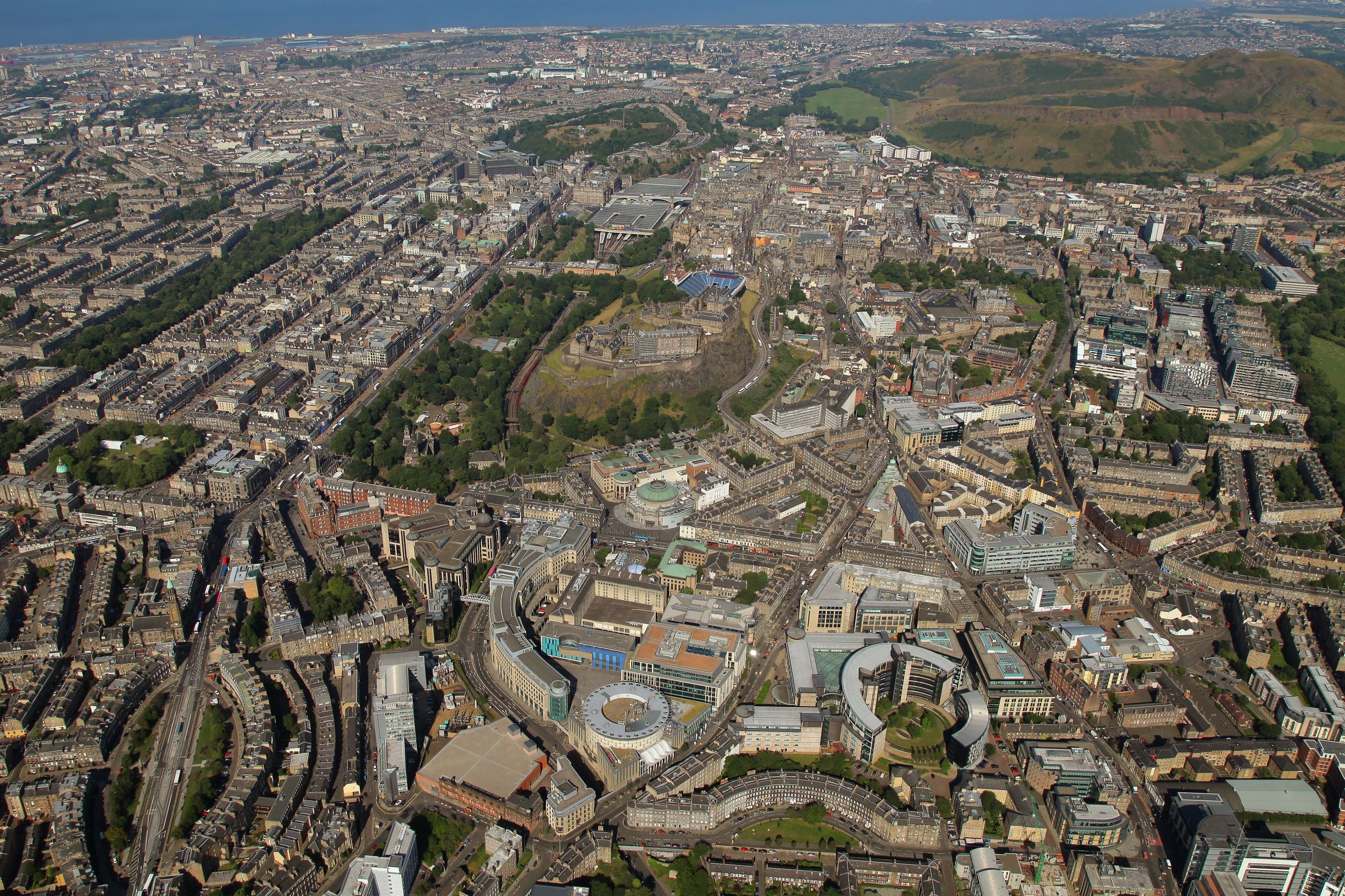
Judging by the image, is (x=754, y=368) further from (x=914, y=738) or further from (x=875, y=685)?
(x=914, y=738)

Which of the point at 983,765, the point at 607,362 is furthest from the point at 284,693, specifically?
the point at 607,362

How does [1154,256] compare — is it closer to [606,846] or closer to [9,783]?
[606,846]

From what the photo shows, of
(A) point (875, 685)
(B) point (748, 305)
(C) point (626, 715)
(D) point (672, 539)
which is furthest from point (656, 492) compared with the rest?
(B) point (748, 305)

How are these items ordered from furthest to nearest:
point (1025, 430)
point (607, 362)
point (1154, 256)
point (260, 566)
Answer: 1. point (1154, 256)
2. point (607, 362)
3. point (1025, 430)
4. point (260, 566)

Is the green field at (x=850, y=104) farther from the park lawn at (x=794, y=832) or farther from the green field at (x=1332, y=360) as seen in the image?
the park lawn at (x=794, y=832)

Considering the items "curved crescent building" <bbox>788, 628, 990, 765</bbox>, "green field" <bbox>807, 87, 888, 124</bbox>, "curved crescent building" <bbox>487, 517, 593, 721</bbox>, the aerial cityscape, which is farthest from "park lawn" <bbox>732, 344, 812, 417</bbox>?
"green field" <bbox>807, 87, 888, 124</bbox>

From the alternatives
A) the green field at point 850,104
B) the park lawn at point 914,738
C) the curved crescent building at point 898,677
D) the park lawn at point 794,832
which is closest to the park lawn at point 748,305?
the curved crescent building at point 898,677

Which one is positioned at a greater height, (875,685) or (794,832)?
(875,685)
